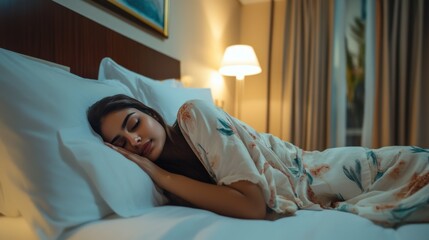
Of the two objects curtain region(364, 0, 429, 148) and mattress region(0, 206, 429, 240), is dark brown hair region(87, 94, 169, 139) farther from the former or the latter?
curtain region(364, 0, 429, 148)

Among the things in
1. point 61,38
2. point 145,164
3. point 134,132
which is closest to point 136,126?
point 134,132

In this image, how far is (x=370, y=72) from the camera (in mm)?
2826

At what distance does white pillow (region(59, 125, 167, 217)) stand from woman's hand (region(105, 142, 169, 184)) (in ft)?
0.09

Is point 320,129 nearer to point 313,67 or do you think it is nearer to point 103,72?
point 313,67

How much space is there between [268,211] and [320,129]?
2.32 metres

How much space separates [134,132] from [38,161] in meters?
0.28

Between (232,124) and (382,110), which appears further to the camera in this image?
(382,110)

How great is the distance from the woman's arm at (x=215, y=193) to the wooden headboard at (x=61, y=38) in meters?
0.56

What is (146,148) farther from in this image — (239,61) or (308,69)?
(308,69)

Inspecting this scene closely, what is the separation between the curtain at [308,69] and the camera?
2922 millimetres

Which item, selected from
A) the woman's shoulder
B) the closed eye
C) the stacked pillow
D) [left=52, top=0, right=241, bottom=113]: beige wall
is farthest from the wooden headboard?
the woman's shoulder

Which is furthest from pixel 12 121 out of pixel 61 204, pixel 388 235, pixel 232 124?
pixel 388 235

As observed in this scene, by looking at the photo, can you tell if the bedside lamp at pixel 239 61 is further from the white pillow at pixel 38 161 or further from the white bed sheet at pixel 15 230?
the white bed sheet at pixel 15 230

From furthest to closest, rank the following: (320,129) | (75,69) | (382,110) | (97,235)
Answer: (320,129)
(382,110)
(75,69)
(97,235)
